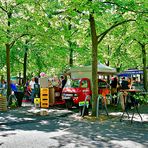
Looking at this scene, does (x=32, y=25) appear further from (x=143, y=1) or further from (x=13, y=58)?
(x=13, y=58)

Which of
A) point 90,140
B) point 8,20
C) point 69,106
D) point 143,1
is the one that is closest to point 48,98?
point 69,106

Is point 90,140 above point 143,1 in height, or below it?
below

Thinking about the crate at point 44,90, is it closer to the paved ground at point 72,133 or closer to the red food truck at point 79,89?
the red food truck at point 79,89

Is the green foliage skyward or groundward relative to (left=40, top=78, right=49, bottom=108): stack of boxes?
skyward

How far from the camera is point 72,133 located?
10.8 m

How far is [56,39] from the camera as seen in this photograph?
20266 mm

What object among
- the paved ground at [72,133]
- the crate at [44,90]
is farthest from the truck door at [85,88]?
the paved ground at [72,133]

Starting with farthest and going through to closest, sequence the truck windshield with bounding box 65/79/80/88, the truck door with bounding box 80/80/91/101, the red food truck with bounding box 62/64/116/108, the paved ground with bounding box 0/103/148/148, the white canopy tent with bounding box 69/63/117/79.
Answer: the white canopy tent with bounding box 69/63/117/79 → the truck windshield with bounding box 65/79/80/88 → the truck door with bounding box 80/80/91/101 → the red food truck with bounding box 62/64/116/108 → the paved ground with bounding box 0/103/148/148

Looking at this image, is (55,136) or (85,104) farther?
(85,104)

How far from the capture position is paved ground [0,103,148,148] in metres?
8.97

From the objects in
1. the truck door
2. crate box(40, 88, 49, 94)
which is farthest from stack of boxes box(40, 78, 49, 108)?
the truck door

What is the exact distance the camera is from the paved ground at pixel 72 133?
8969 millimetres

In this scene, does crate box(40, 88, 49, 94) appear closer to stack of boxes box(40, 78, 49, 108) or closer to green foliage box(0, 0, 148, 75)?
stack of boxes box(40, 78, 49, 108)

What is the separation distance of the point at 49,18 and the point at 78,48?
10.6m
